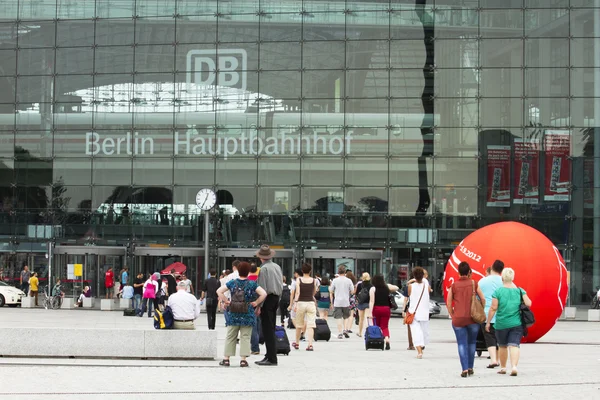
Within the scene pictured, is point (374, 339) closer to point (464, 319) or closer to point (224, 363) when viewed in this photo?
point (224, 363)

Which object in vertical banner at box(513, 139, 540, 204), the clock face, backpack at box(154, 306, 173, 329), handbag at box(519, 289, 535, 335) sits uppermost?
vertical banner at box(513, 139, 540, 204)

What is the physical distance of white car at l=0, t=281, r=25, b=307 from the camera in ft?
141

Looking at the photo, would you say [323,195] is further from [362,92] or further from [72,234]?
[72,234]

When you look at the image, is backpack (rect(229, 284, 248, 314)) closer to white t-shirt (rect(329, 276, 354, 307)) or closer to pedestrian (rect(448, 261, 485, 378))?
pedestrian (rect(448, 261, 485, 378))

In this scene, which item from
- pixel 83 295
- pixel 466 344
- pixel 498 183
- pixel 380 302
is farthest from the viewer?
pixel 498 183

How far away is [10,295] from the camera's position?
142ft

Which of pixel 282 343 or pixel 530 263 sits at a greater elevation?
pixel 530 263

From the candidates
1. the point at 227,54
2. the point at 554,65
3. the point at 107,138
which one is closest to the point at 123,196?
the point at 107,138

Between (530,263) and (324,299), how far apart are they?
6240mm

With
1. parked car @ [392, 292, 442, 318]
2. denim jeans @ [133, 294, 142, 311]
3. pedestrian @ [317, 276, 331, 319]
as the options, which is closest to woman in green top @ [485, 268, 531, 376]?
pedestrian @ [317, 276, 331, 319]

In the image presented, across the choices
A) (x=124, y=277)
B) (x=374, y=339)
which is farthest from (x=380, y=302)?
(x=124, y=277)

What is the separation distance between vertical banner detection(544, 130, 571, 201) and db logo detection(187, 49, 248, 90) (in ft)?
39.0

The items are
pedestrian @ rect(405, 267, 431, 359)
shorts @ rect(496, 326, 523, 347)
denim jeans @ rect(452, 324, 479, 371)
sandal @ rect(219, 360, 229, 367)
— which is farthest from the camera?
pedestrian @ rect(405, 267, 431, 359)

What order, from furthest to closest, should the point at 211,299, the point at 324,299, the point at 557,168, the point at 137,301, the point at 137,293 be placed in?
the point at 557,168 → the point at 137,301 → the point at 137,293 → the point at 324,299 → the point at 211,299
